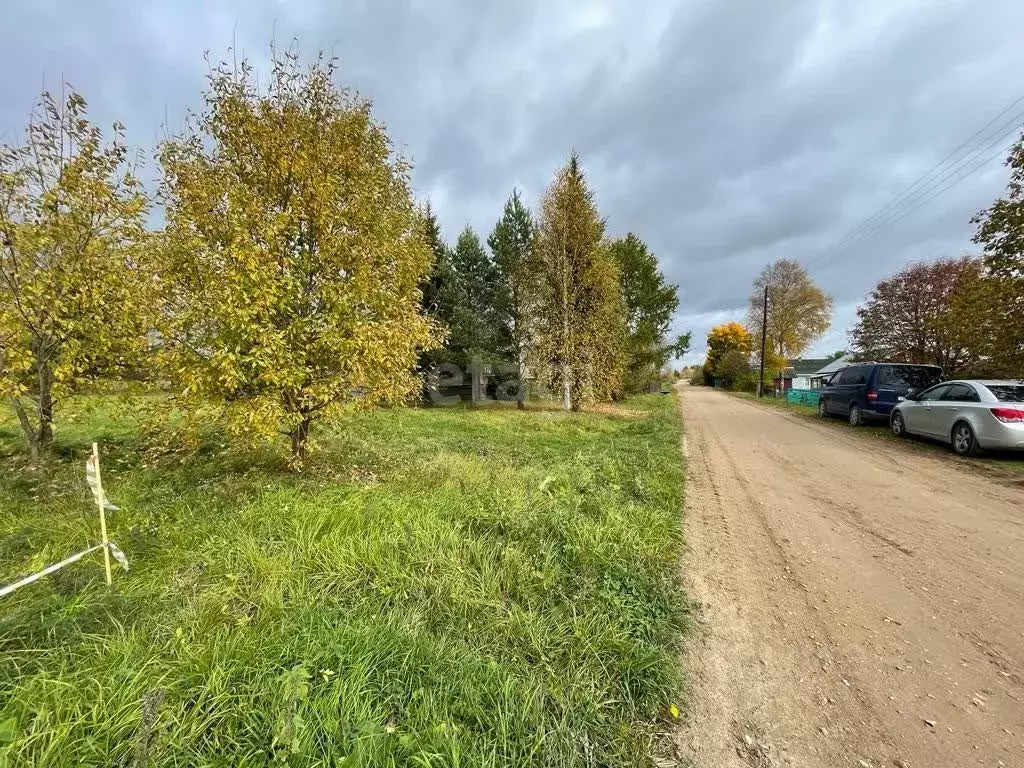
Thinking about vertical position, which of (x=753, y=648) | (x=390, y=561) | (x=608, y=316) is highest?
(x=608, y=316)

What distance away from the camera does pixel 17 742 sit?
58.0 inches

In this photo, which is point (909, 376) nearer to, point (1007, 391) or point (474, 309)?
point (1007, 391)

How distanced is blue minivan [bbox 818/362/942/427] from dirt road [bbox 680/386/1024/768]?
20.8 ft

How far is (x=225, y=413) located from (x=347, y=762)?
13.5 feet

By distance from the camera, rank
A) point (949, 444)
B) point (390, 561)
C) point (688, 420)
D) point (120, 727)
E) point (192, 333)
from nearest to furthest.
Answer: point (120, 727) → point (390, 561) → point (192, 333) → point (949, 444) → point (688, 420)

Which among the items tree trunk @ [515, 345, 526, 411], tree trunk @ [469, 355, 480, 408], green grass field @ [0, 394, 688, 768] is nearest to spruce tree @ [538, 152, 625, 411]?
tree trunk @ [515, 345, 526, 411]

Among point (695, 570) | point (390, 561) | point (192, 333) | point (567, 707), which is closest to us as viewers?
point (567, 707)

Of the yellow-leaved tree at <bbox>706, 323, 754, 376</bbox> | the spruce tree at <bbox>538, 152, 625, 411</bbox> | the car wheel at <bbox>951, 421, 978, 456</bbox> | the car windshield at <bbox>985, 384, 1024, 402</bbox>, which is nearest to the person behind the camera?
the car windshield at <bbox>985, 384, 1024, 402</bbox>

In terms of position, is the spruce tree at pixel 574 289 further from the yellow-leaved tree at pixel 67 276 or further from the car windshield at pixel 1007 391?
the yellow-leaved tree at pixel 67 276

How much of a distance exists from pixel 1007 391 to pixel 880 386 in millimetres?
3840

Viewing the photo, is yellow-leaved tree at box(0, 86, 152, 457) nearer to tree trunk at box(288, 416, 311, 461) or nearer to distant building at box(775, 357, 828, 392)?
tree trunk at box(288, 416, 311, 461)

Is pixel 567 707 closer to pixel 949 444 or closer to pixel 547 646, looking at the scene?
pixel 547 646

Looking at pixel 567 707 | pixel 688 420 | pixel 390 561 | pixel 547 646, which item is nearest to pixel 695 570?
pixel 547 646

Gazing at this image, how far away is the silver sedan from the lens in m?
6.84
